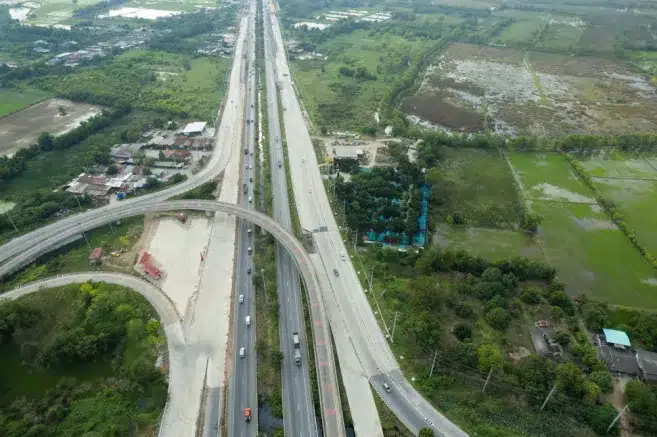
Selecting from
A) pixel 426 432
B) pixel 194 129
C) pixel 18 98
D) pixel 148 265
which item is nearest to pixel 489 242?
pixel 426 432

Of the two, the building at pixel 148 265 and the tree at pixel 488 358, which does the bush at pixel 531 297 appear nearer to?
the tree at pixel 488 358

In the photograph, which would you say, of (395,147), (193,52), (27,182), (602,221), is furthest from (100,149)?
(602,221)

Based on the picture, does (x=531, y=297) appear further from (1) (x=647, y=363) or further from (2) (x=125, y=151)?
(2) (x=125, y=151)

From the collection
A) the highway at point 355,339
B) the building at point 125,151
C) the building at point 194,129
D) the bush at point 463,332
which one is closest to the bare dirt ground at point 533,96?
the highway at point 355,339

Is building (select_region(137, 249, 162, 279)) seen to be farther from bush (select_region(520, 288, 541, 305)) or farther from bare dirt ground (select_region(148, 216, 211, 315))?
bush (select_region(520, 288, 541, 305))

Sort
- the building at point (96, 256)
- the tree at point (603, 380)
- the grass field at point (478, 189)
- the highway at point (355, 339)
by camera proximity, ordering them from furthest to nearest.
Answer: the grass field at point (478, 189)
the building at point (96, 256)
the tree at point (603, 380)
the highway at point (355, 339)

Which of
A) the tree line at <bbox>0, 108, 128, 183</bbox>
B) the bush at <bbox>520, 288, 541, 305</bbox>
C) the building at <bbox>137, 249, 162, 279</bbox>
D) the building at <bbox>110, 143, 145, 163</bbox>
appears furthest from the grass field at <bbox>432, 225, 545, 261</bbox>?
the tree line at <bbox>0, 108, 128, 183</bbox>

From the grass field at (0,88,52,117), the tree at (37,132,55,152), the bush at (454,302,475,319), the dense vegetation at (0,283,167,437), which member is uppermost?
the grass field at (0,88,52,117)
